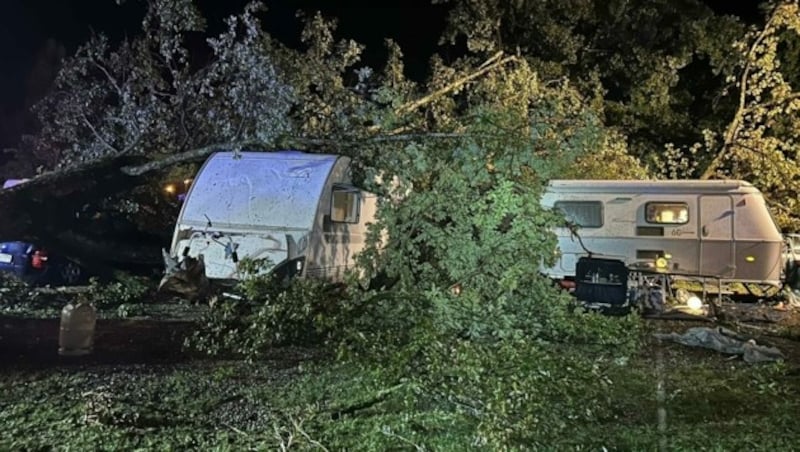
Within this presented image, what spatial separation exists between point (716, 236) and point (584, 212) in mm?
2121

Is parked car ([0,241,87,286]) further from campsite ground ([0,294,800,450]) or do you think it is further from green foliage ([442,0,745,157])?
green foliage ([442,0,745,157])

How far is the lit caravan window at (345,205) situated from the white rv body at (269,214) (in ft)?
0.05

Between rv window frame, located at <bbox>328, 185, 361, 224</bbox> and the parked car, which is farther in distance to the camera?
the parked car

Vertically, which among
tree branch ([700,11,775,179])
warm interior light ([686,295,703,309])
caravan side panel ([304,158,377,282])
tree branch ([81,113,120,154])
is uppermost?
tree branch ([700,11,775,179])

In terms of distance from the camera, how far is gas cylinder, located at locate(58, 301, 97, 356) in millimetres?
5988

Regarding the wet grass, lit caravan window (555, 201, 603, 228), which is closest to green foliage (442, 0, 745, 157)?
lit caravan window (555, 201, 603, 228)

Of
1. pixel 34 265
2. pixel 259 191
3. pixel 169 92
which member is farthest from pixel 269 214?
pixel 34 265

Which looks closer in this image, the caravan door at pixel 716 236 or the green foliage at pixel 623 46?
the caravan door at pixel 716 236

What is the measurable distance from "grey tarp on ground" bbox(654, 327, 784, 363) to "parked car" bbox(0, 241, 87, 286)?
25.8ft

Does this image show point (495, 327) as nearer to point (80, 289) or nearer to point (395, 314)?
point (395, 314)

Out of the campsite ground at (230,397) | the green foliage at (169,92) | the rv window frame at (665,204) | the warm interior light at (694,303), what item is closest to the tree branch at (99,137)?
the green foliage at (169,92)

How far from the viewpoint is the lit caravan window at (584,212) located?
12.2m

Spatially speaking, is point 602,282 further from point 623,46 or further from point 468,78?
point 623,46

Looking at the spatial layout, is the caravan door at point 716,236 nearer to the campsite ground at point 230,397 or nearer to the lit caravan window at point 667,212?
the lit caravan window at point 667,212
